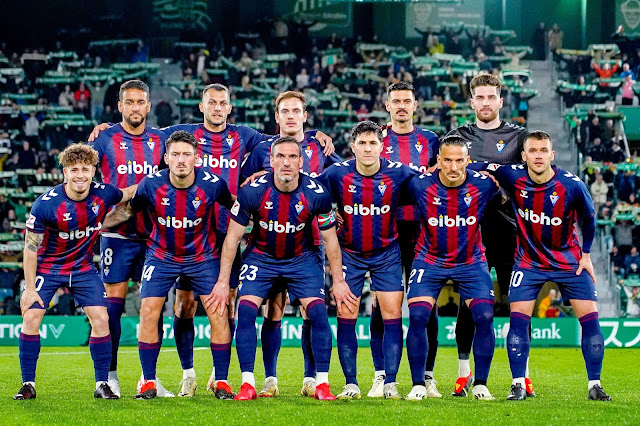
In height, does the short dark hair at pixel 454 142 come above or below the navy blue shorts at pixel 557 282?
above

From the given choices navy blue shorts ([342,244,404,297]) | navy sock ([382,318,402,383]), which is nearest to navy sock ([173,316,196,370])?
navy blue shorts ([342,244,404,297])

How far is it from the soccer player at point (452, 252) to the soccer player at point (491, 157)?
1.47 ft

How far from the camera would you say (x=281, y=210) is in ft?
23.5

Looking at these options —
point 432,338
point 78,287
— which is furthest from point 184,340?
point 432,338

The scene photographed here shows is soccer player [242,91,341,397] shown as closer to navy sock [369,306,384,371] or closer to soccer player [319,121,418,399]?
soccer player [319,121,418,399]

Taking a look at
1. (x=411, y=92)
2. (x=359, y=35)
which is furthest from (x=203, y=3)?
(x=411, y=92)

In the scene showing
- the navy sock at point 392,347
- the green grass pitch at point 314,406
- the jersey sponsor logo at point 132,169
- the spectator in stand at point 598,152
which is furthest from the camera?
the spectator in stand at point 598,152


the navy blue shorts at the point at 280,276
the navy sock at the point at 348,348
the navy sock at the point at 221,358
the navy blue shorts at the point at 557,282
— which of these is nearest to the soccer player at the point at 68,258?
the navy sock at the point at 221,358

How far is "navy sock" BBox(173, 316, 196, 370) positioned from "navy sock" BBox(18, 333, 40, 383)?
1.17 metres

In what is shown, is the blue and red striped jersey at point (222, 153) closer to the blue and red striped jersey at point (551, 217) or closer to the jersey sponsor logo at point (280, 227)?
the jersey sponsor logo at point (280, 227)

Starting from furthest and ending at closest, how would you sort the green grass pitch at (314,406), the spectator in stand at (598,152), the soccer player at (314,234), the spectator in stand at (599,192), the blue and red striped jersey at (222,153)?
1. the spectator in stand at (598,152)
2. the spectator in stand at (599,192)
3. the blue and red striped jersey at (222,153)
4. the soccer player at (314,234)
5. the green grass pitch at (314,406)

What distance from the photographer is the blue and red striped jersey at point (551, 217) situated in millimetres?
7258

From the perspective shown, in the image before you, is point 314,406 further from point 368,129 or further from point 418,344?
point 368,129

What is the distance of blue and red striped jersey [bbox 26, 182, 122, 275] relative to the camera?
23.7 feet
